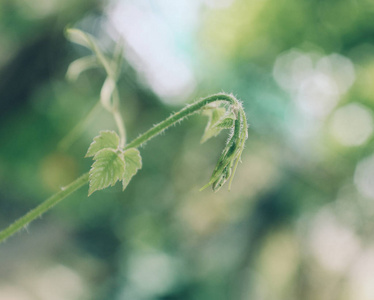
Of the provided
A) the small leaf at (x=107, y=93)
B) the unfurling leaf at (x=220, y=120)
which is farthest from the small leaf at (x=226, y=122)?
the small leaf at (x=107, y=93)

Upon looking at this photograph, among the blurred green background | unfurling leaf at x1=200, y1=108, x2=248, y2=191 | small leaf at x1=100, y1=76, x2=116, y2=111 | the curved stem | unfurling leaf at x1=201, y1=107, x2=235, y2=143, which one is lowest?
unfurling leaf at x1=200, y1=108, x2=248, y2=191

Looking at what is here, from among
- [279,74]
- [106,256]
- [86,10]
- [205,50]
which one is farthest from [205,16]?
[106,256]

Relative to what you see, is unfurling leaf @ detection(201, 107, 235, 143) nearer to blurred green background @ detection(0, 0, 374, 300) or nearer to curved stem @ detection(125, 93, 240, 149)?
curved stem @ detection(125, 93, 240, 149)

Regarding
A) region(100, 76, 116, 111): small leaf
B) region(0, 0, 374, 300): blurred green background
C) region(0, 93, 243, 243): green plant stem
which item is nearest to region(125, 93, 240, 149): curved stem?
region(0, 93, 243, 243): green plant stem

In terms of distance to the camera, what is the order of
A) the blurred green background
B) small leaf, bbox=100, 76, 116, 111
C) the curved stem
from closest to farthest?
the curved stem, small leaf, bbox=100, 76, 116, 111, the blurred green background

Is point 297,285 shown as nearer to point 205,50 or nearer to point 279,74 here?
point 279,74

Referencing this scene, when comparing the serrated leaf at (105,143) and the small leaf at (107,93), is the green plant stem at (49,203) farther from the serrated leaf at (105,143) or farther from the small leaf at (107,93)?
the small leaf at (107,93)
